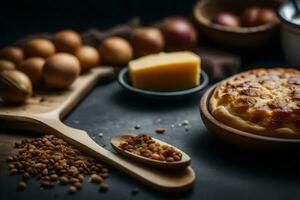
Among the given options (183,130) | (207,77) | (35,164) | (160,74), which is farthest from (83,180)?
(207,77)

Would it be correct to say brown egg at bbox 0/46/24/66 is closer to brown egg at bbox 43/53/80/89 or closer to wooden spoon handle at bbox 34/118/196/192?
brown egg at bbox 43/53/80/89

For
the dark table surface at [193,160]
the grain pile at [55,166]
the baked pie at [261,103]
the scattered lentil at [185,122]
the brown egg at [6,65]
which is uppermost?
the brown egg at [6,65]

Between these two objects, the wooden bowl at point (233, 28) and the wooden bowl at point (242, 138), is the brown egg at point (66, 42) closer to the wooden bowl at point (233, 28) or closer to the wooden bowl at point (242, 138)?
the wooden bowl at point (233, 28)

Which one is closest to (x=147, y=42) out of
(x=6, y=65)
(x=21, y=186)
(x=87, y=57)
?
(x=87, y=57)

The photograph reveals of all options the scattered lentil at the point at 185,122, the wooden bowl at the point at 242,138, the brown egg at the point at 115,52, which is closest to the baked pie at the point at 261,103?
the wooden bowl at the point at 242,138

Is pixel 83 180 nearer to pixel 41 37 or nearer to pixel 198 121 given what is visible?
pixel 198 121

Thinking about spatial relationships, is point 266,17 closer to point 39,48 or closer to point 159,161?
point 39,48
